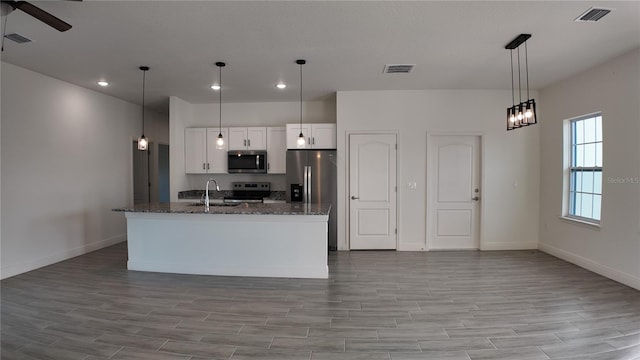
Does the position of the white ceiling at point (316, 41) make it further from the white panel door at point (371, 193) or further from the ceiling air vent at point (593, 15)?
the white panel door at point (371, 193)

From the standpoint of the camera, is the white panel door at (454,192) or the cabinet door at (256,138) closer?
the white panel door at (454,192)

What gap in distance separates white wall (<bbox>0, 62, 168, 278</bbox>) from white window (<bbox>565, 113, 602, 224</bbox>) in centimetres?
772

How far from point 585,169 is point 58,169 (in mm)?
7792

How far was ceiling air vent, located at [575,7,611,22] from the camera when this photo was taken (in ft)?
8.50

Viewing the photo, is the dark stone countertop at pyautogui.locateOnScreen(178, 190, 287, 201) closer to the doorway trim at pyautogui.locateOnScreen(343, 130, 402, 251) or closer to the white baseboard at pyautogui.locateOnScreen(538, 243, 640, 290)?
the doorway trim at pyautogui.locateOnScreen(343, 130, 402, 251)

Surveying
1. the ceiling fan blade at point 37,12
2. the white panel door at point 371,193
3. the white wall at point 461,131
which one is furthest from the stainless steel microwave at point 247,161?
the ceiling fan blade at point 37,12

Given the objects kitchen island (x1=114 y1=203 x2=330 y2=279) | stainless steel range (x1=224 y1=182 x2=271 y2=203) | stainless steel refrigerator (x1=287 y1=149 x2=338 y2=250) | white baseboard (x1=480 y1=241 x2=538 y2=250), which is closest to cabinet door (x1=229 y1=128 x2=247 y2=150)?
stainless steel range (x1=224 y1=182 x2=271 y2=203)

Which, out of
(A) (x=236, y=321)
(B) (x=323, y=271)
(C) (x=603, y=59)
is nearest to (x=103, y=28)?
(A) (x=236, y=321)

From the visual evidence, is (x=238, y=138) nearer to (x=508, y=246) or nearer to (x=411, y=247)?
(x=411, y=247)

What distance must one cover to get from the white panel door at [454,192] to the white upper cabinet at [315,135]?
1712 mm

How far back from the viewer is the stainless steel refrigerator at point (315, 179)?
204 inches

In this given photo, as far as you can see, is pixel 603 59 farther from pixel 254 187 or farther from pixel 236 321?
pixel 254 187

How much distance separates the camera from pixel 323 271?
3824 millimetres

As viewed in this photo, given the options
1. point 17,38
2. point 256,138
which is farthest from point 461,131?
point 17,38
